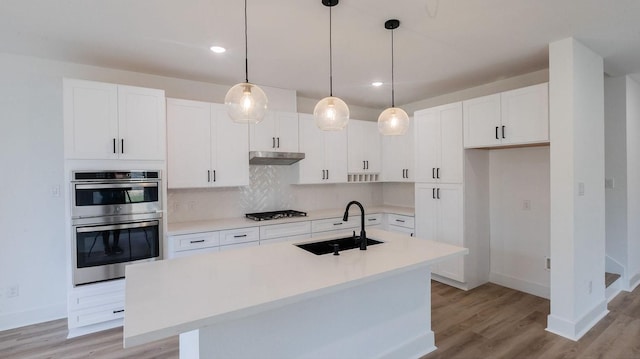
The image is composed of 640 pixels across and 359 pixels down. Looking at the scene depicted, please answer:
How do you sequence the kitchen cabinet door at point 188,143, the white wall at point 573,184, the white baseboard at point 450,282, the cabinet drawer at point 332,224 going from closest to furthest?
1. the white wall at point 573,184
2. the kitchen cabinet door at point 188,143
3. the white baseboard at point 450,282
4. the cabinet drawer at point 332,224

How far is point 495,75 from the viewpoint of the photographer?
12.1ft

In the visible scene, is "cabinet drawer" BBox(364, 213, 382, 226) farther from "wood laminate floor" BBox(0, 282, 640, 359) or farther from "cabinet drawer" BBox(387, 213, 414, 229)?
"wood laminate floor" BBox(0, 282, 640, 359)

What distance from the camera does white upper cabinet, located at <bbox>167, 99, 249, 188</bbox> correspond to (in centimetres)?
340

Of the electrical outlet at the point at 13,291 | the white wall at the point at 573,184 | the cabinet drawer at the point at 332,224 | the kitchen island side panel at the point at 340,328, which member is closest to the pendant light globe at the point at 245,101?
the kitchen island side panel at the point at 340,328

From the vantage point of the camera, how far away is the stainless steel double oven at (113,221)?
2799mm

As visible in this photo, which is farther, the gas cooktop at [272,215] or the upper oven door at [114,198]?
the gas cooktop at [272,215]

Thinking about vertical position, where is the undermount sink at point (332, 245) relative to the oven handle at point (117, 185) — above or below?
below

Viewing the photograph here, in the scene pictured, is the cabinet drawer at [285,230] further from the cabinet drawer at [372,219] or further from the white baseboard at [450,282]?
the white baseboard at [450,282]

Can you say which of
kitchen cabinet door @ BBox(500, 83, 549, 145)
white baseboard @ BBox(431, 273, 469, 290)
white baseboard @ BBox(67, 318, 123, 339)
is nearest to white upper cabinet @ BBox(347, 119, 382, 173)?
white baseboard @ BBox(431, 273, 469, 290)

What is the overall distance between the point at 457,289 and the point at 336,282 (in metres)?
2.89

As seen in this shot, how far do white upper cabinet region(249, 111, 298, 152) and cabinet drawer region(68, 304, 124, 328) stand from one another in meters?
2.16

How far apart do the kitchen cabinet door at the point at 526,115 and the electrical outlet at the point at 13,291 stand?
16.9 feet

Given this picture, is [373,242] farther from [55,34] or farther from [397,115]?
[55,34]

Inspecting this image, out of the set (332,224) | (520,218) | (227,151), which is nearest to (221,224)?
(227,151)
